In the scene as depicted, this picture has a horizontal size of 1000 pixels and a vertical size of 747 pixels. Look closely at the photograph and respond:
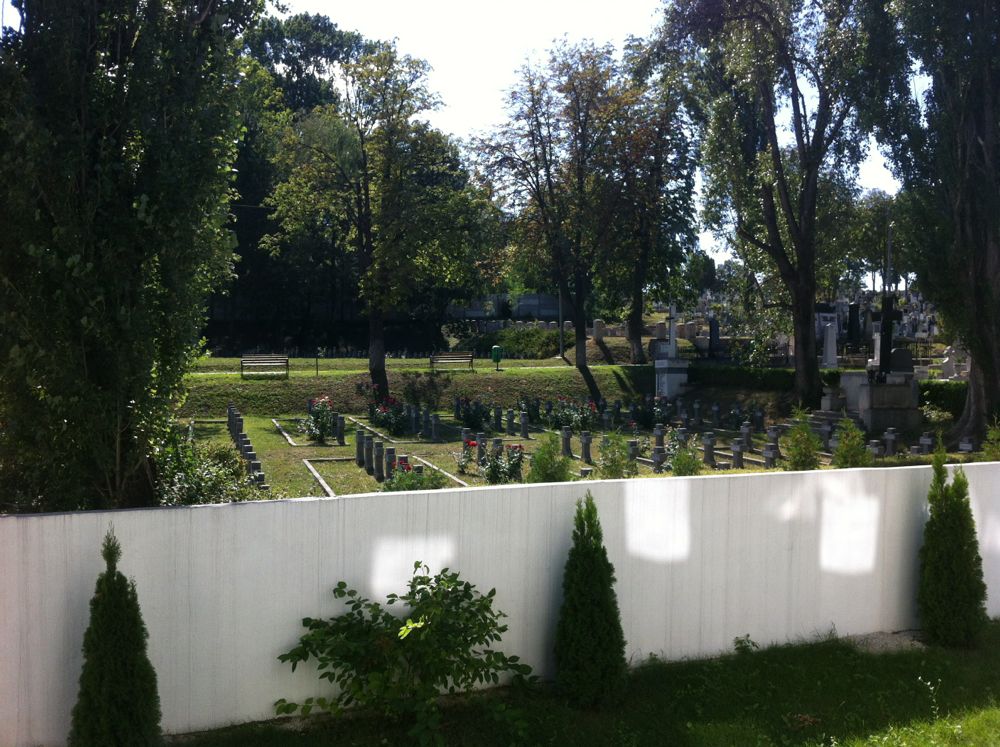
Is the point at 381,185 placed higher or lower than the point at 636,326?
higher

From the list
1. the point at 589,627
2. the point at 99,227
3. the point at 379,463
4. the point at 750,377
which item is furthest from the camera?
the point at 750,377

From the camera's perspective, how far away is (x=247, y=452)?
15.5 meters

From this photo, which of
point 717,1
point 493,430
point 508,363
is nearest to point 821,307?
point 508,363

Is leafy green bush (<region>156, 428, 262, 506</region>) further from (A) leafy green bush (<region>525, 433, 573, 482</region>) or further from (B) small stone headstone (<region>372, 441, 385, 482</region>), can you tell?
(B) small stone headstone (<region>372, 441, 385, 482</region>)

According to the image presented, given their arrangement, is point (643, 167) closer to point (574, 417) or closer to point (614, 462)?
point (574, 417)

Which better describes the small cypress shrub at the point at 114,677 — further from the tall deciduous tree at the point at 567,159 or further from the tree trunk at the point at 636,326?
the tree trunk at the point at 636,326

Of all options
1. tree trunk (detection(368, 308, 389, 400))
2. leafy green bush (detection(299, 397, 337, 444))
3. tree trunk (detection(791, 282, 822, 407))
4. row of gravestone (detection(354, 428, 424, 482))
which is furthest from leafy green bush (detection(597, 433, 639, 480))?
tree trunk (detection(368, 308, 389, 400))

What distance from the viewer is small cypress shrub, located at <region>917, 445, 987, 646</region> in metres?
6.87

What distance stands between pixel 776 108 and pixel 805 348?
23.4 feet

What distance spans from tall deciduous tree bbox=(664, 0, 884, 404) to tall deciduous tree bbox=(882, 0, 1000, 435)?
11.7 ft

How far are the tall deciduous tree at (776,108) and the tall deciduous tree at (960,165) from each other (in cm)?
356

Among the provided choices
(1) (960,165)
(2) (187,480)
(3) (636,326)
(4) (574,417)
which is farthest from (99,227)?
(3) (636,326)

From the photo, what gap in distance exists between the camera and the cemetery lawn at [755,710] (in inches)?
200

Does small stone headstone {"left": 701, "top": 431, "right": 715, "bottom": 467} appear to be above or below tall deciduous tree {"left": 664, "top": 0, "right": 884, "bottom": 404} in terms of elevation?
below
